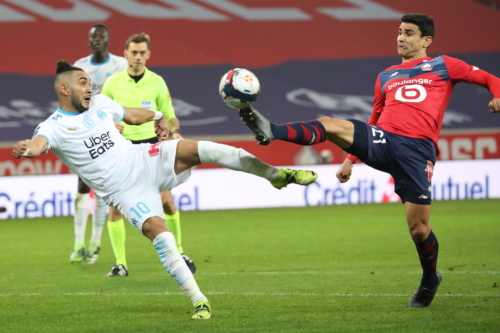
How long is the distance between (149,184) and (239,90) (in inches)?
42.6

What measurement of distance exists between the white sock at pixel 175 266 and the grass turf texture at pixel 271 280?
0.63 feet

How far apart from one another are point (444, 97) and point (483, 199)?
1060 cm

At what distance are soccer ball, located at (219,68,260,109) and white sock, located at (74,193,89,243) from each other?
4648 millimetres

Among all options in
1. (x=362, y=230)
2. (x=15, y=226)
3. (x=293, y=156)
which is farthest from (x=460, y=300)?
(x=293, y=156)

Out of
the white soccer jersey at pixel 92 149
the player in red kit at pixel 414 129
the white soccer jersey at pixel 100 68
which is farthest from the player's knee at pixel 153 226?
the white soccer jersey at pixel 100 68

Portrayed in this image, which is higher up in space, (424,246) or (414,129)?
(414,129)

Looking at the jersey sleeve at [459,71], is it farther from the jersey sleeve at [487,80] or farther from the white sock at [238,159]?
the white sock at [238,159]

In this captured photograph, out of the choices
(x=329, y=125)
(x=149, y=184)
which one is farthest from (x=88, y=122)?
(x=329, y=125)

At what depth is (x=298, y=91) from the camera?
77.7 feet

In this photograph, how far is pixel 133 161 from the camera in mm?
5812

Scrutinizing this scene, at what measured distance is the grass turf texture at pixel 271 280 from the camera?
17.5 ft

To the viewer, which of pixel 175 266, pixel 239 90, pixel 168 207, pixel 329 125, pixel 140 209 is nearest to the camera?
pixel 239 90

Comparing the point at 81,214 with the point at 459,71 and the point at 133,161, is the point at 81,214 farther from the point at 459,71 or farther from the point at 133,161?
the point at 459,71

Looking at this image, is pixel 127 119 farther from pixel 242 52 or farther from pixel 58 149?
pixel 242 52
